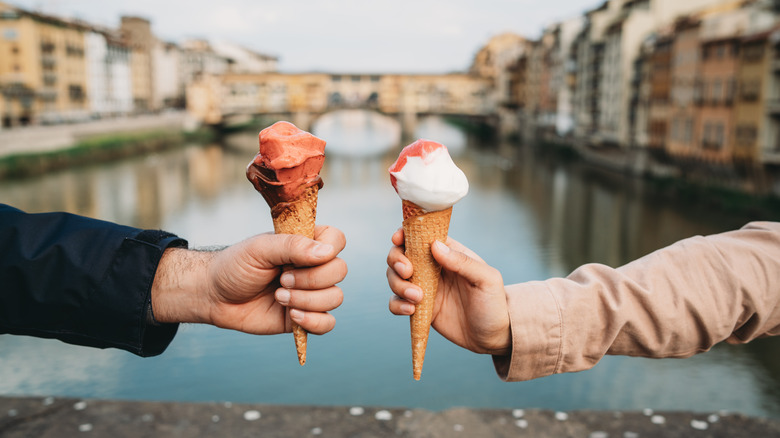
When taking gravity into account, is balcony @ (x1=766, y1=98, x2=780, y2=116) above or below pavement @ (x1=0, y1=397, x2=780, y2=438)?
above

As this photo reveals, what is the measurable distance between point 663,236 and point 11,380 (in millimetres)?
13171

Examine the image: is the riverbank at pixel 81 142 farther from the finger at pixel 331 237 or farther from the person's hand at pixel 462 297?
the person's hand at pixel 462 297

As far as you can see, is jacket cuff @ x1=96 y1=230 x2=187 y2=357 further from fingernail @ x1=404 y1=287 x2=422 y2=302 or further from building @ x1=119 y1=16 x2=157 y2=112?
building @ x1=119 y1=16 x2=157 y2=112

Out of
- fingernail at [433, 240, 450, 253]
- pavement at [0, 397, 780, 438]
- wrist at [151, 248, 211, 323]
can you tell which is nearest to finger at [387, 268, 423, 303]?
fingernail at [433, 240, 450, 253]

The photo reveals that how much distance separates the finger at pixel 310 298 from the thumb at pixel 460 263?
255mm

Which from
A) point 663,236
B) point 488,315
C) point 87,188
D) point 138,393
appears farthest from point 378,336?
point 87,188

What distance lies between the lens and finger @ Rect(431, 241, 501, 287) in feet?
5.13

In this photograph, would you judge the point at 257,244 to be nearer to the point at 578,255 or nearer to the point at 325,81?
the point at 578,255

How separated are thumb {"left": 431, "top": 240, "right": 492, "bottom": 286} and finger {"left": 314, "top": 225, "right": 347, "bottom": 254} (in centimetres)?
23

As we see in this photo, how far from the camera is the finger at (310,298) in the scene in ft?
5.27

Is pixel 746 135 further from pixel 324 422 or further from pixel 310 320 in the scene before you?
pixel 310 320

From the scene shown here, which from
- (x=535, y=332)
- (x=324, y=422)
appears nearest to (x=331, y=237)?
(x=535, y=332)

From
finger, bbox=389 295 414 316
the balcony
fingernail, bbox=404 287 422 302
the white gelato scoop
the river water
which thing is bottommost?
the river water

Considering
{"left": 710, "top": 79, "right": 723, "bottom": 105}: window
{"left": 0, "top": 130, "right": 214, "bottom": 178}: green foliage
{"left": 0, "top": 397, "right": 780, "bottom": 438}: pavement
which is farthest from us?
{"left": 0, "top": 130, "right": 214, "bottom": 178}: green foliage
